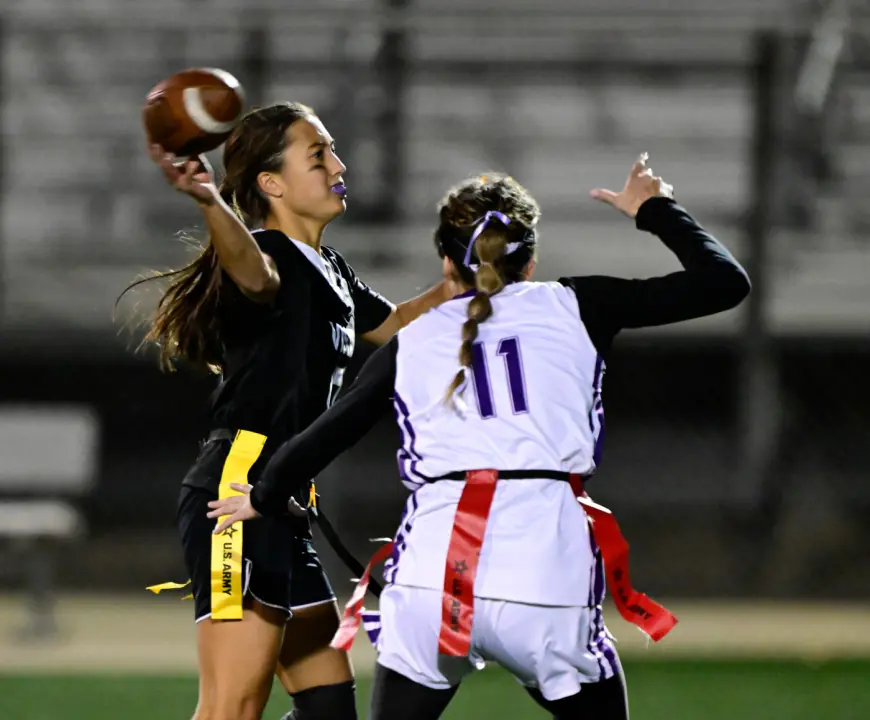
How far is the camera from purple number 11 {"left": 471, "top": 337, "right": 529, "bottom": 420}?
2.85 meters

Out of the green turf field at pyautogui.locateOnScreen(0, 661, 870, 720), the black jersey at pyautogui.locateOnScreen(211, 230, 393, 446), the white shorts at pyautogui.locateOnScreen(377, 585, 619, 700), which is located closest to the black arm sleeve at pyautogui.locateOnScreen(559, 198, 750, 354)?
the white shorts at pyautogui.locateOnScreen(377, 585, 619, 700)

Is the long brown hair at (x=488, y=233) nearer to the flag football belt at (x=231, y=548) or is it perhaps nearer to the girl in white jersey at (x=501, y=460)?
the girl in white jersey at (x=501, y=460)

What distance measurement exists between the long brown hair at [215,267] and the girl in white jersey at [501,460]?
19.8 inches

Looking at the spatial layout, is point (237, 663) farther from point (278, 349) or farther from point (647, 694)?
point (647, 694)

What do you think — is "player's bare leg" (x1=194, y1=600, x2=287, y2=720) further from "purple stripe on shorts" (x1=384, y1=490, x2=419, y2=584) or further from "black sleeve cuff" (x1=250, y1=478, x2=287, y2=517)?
"purple stripe on shorts" (x1=384, y1=490, x2=419, y2=584)

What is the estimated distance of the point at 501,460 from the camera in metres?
2.84

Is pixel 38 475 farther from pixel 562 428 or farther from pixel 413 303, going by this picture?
pixel 562 428

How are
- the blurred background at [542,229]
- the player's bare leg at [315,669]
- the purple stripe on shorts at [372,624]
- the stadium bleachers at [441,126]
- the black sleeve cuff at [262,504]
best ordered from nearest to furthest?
1. the purple stripe on shorts at [372,624]
2. the black sleeve cuff at [262,504]
3. the player's bare leg at [315,669]
4. the blurred background at [542,229]
5. the stadium bleachers at [441,126]

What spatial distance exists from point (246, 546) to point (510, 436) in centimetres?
78

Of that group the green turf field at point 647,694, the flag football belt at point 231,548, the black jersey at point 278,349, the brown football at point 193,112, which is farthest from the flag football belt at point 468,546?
the green turf field at point 647,694

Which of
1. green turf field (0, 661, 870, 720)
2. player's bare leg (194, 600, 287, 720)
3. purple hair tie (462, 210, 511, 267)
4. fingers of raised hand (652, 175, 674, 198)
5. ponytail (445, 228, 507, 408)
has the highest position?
fingers of raised hand (652, 175, 674, 198)

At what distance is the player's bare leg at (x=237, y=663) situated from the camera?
327 cm

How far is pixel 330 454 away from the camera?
3031mm

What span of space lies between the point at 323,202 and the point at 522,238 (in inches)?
27.8
